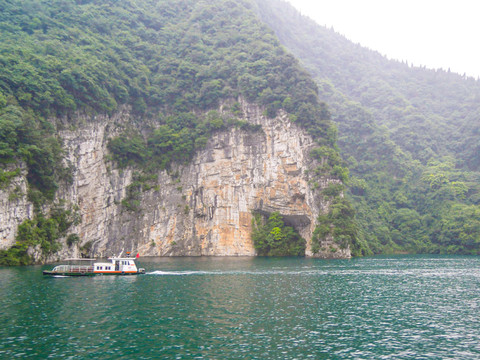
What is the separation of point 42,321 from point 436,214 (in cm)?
7571

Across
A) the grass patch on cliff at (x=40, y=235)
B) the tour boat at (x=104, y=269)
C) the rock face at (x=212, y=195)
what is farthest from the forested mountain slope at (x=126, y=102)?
the tour boat at (x=104, y=269)

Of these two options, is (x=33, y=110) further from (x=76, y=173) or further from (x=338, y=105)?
(x=338, y=105)

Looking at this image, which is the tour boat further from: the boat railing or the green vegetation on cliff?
the green vegetation on cliff

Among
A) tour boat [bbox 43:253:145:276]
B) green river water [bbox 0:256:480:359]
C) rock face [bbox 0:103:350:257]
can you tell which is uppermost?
rock face [bbox 0:103:350:257]

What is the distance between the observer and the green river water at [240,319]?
47.0ft

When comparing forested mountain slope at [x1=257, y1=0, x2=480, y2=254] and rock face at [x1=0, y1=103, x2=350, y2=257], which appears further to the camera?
forested mountain slope at [x1=257, y1=0, x2=480, y2=254]

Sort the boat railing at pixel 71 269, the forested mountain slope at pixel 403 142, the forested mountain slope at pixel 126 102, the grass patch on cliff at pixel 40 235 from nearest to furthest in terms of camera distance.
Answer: the boat railing at pixel 71 269 → the grass patch on cliff at pixel 40 235 → the forested mountain slope at pixel 126 102 → the forested mountain slope at pixel 403 142

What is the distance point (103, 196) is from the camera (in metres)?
60.9

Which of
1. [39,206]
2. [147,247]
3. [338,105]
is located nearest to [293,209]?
[147,247]

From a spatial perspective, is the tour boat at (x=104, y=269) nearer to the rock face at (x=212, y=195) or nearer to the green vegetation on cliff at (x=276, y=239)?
the rock face at (x=212, y=195)

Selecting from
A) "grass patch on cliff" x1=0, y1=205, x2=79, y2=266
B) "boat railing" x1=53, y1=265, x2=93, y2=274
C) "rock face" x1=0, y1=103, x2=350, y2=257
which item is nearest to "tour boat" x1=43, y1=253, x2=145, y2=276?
"boat railing" x1=53, y1=265, x2=93, y2=274

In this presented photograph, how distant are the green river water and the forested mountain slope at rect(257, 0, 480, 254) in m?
44.2

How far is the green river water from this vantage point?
47.0 ft

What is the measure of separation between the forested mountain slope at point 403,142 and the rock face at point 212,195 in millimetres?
19483
